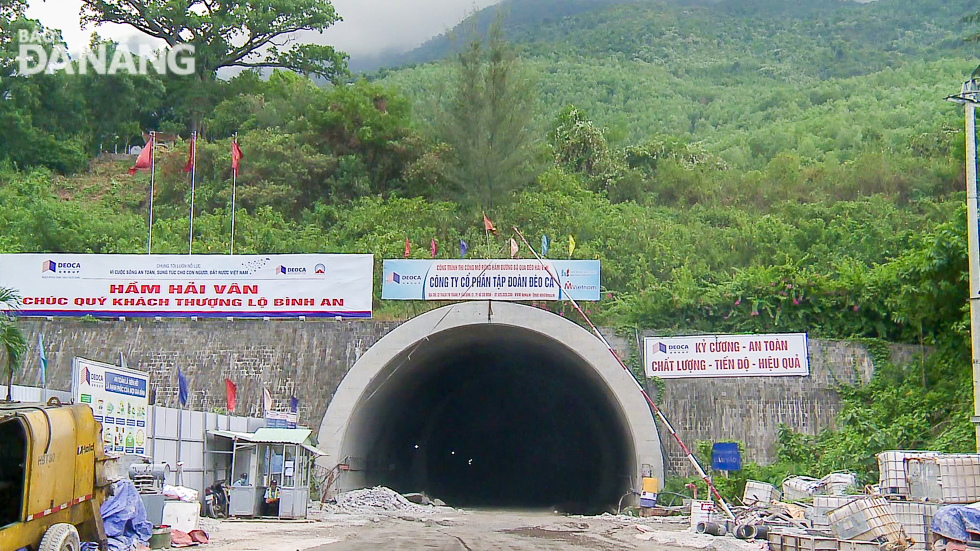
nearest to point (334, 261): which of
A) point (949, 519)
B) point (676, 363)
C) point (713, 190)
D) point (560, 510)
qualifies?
point (676, 363)

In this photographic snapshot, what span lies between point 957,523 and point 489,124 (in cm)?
2845

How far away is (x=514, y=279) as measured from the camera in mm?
23703

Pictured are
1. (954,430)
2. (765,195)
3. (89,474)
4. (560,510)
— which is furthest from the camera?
(765,195)

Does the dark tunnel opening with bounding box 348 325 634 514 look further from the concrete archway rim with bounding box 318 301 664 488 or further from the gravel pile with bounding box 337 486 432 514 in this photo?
the gravel pile with bounding box 337 486 432 514

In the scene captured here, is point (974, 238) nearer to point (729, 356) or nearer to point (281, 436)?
point (729, 356)

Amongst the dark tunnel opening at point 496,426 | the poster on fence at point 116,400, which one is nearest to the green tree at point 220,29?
the dark tunnel opening at point 496,426

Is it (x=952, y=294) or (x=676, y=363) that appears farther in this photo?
(x=676, y=363)

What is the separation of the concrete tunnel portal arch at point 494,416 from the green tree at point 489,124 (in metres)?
8.52

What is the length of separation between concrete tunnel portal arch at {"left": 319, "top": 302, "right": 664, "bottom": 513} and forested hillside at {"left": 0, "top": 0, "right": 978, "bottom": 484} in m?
2.62

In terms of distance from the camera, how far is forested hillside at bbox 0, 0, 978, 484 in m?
22.3

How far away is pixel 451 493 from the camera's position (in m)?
35.8

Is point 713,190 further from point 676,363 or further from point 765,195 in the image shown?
point 676,363

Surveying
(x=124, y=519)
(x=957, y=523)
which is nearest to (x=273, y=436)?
(x=124, y=519)

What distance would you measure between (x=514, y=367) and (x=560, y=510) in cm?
484
